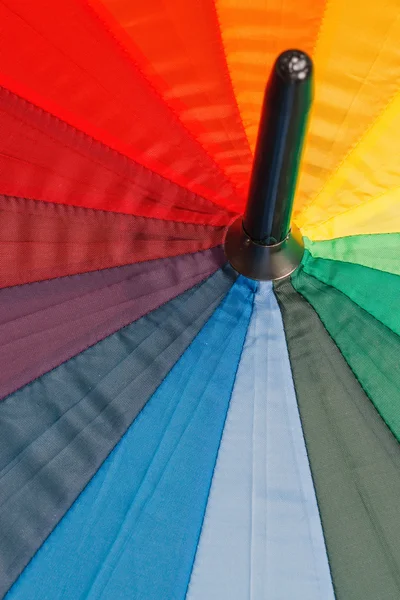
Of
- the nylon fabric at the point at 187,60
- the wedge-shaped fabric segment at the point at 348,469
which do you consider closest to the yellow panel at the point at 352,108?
the nylon fabric at the point at 187,60

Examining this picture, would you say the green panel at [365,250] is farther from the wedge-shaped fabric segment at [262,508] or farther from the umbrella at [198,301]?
the wedge-shaped fabric segment at [262,508]

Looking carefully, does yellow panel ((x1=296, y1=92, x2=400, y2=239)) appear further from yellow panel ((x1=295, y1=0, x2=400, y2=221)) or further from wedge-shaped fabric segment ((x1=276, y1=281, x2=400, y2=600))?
wedge-shaped fabric segment ((x1=276, y1=281, x2=400, y2=600))

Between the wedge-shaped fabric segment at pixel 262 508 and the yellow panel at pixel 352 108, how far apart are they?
309mm

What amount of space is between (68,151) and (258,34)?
32cm

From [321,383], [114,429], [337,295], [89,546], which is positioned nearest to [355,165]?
[337,295]

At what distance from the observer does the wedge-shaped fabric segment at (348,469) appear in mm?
819

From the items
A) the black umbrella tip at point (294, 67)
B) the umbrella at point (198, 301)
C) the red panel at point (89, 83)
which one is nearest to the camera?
the black umbrella tip at point (294, 67)

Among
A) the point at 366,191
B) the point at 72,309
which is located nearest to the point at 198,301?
the point at 72,309

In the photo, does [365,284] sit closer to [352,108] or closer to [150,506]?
[352,108]

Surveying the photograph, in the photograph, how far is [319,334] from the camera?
980mm

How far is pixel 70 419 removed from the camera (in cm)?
88

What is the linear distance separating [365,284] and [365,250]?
6 centimetres

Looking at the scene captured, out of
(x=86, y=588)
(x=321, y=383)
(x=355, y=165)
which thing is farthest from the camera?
(x=355, y=165)

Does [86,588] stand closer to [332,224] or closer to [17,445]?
[17,445]
